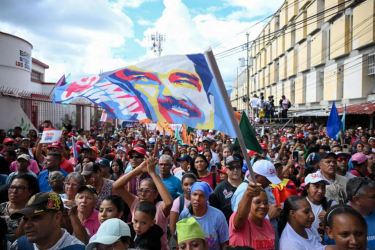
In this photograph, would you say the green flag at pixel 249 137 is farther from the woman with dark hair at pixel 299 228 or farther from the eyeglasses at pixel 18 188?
the eyeglasses at pixel 18 188

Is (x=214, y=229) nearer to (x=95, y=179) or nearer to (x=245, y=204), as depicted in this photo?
(x=245, y=204)

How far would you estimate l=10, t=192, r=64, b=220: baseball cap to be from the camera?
2.36m

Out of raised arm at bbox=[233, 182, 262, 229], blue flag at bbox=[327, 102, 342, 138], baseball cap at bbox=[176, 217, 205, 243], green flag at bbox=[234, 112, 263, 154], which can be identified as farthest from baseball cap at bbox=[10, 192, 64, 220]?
blue flag at bbox=[327, 102, 342, 138]

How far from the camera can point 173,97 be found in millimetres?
4613

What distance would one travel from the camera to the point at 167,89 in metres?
4.57

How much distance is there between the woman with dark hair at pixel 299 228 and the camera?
9.49ft

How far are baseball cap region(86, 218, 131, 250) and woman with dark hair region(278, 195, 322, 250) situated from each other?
5.16ft

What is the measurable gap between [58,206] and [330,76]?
→ 2450 cm

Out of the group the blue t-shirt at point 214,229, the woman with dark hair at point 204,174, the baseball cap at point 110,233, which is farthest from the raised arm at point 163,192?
the woman with dark hair at point 204,174

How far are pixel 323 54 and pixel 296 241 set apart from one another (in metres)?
24.6

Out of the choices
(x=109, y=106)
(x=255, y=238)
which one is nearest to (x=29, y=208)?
(x=255, y=238)

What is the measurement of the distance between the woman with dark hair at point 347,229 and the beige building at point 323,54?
32.2 feet

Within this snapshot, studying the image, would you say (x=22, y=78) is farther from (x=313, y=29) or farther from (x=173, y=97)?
(x=313, y=29)

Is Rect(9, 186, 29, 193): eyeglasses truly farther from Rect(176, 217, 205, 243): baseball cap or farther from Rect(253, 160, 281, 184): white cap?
Rect(253, 160, 281, 184): white cap
